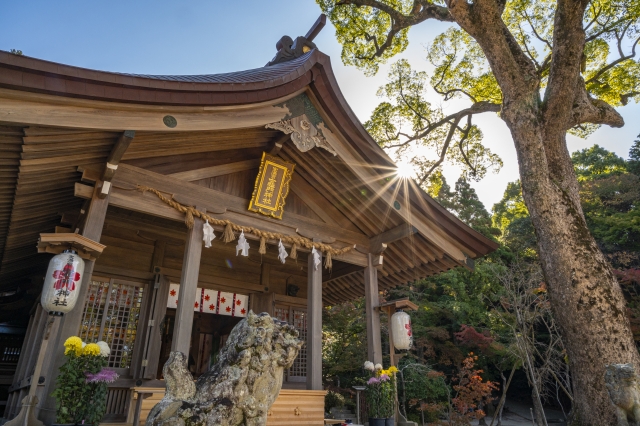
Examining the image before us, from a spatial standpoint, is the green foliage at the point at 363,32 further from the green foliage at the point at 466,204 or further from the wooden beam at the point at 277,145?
the green foliage at the point at 466,204

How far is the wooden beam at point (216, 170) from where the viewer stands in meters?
6.37

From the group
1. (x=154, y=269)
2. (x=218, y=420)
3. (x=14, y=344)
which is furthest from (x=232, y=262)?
(x=218, y=420)

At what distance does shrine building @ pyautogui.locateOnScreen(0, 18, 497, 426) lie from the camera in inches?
184

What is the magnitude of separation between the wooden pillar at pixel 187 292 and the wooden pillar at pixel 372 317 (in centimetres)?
350

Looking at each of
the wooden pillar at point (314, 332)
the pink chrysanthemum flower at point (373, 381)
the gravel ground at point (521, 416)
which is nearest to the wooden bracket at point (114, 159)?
the wooden pillar at point (314, 332)

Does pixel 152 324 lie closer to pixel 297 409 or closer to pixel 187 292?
pixel 187 292

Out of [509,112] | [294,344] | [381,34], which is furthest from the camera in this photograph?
[381,34]

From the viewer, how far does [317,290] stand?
7.18 m

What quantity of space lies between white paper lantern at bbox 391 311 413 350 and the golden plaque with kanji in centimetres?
302

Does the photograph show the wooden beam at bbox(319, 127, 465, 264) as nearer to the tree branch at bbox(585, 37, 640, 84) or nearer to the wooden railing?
the wooden railing

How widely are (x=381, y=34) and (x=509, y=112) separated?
6.83m

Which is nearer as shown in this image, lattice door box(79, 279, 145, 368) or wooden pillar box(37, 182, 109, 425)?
wooden pillar box(37, 182, 109, 425)

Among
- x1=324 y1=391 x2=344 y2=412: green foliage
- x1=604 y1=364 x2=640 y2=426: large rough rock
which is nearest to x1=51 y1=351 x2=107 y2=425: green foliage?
x1=604 y1=364 x2=640 y2=426: large rough rock

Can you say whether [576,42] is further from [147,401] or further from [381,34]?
[147,401]
